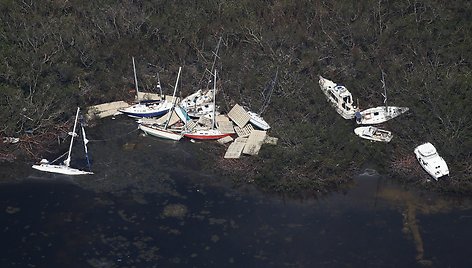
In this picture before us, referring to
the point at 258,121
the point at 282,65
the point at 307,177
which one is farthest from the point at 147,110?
the point at 307,177

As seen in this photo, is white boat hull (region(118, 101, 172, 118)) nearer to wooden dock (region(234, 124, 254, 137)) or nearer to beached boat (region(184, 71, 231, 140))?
beached boat (region(184, 71, 231, 140))

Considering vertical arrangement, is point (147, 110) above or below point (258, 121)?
below

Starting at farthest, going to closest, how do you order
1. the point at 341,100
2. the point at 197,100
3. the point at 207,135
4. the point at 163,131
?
1. the point at 197,100
2. the point at 341,100
3. the point at 163,131
4. the point at 207,135

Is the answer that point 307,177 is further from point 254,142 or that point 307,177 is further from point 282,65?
point 282,65

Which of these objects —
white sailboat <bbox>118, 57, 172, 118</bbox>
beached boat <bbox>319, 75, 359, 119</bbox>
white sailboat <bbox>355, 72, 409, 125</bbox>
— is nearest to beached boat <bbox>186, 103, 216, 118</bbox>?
white sailboat <bbox>118, 57, 172, 118</bbox>

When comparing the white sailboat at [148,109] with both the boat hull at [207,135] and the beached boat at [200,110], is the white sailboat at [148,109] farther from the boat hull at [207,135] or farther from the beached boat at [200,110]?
the boat hull at [207,135]

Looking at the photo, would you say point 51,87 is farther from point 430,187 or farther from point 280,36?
point 430,187
